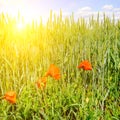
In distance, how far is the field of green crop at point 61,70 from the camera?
8.27 feet

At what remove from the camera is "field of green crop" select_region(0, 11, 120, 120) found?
99.3 inches

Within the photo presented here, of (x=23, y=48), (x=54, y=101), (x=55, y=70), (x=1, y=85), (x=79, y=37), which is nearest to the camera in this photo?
(x=55, y=70)

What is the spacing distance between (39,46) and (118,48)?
0.81 metres

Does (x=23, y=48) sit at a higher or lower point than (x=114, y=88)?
higher

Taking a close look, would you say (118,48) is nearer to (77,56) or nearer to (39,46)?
(77,56)

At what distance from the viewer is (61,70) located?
3104mm

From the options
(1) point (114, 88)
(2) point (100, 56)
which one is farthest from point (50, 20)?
(1) point (114, 88)

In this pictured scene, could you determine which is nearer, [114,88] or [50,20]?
[114,88]

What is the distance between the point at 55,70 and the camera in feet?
7.82

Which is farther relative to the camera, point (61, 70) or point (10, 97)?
point (61, 70)

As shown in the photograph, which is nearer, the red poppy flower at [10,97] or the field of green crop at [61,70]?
the red poppy flower at [10,97]

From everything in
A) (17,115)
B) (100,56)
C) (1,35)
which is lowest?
(17,115)

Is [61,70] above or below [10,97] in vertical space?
above

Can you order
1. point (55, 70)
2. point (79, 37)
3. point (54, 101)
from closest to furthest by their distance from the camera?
1. point (55, 70)
2. point (54, 101)
3. point (79, 37)
